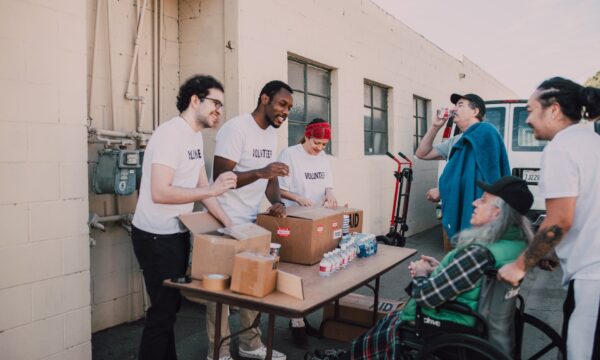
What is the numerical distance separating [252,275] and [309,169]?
5.97ft

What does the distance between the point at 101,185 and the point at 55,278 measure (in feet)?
2.82

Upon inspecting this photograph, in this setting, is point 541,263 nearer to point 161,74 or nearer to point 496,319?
point 496,319

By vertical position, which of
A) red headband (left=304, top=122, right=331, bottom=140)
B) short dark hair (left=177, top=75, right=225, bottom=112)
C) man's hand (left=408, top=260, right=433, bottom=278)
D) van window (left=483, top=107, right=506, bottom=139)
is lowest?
man's hand (left=408, top=260, right=433, bottom=278)

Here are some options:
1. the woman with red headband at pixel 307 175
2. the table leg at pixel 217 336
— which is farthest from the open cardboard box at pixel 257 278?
the woman with red headband at pixel 307 175

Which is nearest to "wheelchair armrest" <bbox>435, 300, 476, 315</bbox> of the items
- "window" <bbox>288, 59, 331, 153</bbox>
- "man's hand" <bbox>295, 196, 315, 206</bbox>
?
"man's hand" <bbox>295, 196, 315, 206</bbox>

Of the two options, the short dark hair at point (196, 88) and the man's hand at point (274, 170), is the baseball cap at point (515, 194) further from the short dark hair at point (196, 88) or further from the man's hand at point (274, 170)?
the short dark hair at point (196, 88)

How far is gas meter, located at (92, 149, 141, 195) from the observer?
3570 mm

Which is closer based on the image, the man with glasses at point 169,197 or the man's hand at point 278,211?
the man with glasses at point 169,197

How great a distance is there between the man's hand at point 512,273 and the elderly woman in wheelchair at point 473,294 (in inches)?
2.2

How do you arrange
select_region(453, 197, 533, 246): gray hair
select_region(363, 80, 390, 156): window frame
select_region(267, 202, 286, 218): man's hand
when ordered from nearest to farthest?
select_region(453, 197, 533, 246): gray hair, select_region(267, 202, 286, 218): man's hand, select_region(363, 80, 390, 156): window frame

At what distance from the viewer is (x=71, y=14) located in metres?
2.98

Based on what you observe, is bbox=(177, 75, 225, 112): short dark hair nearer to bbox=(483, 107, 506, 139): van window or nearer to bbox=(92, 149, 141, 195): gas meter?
bbox=(92, 149, 141, 195): gas meter

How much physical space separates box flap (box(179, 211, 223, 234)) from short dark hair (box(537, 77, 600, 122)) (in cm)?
184

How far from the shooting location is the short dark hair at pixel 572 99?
229 cm
